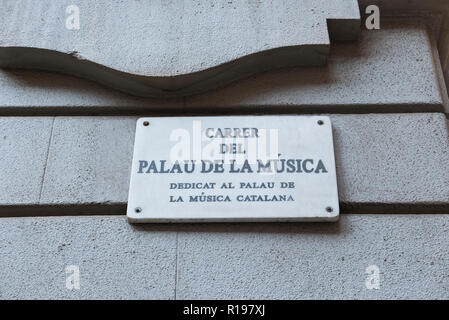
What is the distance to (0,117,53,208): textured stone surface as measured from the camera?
2.45 metres

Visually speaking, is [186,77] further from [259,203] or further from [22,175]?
[22,175]

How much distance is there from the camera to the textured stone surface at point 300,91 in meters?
2.64

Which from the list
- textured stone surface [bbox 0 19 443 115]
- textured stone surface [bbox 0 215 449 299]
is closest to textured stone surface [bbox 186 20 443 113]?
textured stone surface [bbox 0 19 443 115]

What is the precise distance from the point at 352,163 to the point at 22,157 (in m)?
1.64

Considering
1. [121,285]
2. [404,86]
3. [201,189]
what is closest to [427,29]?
[404,86]

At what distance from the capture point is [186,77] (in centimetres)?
258

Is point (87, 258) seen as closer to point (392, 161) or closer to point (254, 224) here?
point (254, 224)

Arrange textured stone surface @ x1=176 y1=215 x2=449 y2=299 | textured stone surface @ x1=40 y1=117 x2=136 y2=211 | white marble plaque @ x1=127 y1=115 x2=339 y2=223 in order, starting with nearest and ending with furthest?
1. textured stone surface @ x1=176 y1=215 x2=449 y2=299
2. white marble plaque @ x1=127 y1=115 x2=339 y2=223
3. textured stone surface @ x1=40 y1=117 x2=136 y2=211

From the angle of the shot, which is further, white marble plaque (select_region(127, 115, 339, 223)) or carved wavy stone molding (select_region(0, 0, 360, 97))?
carved wavy stone molding (select_region(0, 0, 360, 97))

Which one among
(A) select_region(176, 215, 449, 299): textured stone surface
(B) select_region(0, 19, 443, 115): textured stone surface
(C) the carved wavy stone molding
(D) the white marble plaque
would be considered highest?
(C) the carved wavy stone molding

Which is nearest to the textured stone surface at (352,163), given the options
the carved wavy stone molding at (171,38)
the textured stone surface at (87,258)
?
the textured stone surface at (87,258)

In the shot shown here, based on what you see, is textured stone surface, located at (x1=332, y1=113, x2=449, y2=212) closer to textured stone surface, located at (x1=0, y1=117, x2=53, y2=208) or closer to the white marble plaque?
the white marble plaque

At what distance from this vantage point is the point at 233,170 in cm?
239
